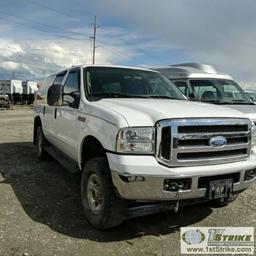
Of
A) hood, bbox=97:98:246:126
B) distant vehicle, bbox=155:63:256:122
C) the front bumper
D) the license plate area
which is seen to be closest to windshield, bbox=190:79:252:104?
distant vehicle, bbox=155:63:256:122

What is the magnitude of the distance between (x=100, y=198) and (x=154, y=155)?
93 cm

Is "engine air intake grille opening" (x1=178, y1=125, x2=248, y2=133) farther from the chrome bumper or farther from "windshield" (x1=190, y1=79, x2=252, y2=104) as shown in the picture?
"windshield" (x1=190, y1=79, x2=252, y2=104)

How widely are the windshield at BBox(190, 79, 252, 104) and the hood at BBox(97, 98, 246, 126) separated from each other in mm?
4425

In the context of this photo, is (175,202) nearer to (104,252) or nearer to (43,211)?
→ (104,252)

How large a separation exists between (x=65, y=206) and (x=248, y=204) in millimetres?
2689

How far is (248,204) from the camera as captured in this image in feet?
18.3

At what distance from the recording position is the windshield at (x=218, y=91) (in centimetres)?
891

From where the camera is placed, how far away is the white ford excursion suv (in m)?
3.85

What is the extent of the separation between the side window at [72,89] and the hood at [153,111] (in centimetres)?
60

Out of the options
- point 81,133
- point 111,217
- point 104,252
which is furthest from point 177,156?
point 81,133

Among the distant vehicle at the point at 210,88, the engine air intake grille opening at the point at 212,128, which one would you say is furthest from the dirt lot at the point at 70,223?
the distant vehicle at the point at 210,88

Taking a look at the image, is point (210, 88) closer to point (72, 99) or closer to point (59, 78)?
point (59, 78)

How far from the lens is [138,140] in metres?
3.88

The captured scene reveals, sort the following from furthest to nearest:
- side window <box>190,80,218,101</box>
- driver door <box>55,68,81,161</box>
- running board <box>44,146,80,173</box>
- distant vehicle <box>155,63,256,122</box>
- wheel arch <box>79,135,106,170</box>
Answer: side window <box>190,80,218,101</box> → distant vehicle <box>155,63,256,122</box> → running board <box>44,146,80,173</box> → driver door <box>55,68,81,161</box> → wheel arch <box>79,135,106,170</box>
